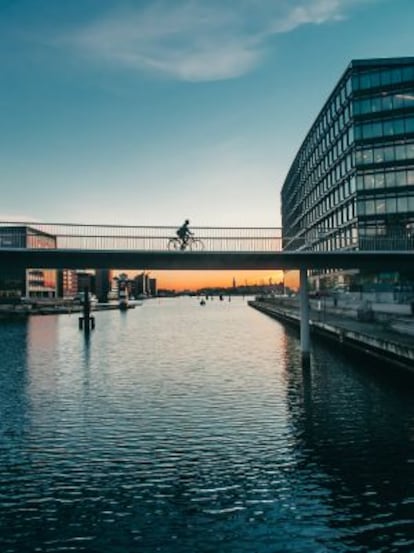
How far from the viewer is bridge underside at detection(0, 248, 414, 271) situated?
3362cm

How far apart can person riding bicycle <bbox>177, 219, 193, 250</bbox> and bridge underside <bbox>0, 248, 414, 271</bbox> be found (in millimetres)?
680

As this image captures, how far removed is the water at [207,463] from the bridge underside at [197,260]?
8059mm

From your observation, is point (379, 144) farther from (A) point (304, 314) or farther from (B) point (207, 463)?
(B) point (207, 463)

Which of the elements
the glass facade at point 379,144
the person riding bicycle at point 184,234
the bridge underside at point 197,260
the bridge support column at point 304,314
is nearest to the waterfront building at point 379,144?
the glass facade at point 379,144

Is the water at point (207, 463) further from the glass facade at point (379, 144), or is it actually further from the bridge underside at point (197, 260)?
the glass facade at point (379, 144)

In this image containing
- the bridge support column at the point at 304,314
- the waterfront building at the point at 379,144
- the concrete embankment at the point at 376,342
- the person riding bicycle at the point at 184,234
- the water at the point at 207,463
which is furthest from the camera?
the waterfront building at the point at 379,144

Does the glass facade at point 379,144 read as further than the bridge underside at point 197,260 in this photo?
Yes

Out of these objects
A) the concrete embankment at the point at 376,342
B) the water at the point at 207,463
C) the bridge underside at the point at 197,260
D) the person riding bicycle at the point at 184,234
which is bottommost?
the water at the point at 207,463

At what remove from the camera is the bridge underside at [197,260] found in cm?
3362

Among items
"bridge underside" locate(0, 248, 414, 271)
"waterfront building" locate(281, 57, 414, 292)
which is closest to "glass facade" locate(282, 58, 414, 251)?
"waterfront building" locate(281, 57, 414, 292)

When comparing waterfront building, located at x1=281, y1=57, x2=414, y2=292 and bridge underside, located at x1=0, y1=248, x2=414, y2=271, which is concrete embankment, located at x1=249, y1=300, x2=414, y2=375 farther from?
waterfront building, located at x1=281, y1=57, x2=414, y2=292

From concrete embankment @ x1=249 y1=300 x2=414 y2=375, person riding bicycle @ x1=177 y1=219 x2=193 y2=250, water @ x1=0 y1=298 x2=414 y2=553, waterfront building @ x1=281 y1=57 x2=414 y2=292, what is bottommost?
water @ x1=0 y1=298 x2=414 y2=553

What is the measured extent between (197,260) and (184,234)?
2791 millimetres

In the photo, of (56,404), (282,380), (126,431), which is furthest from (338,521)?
(282,380)
